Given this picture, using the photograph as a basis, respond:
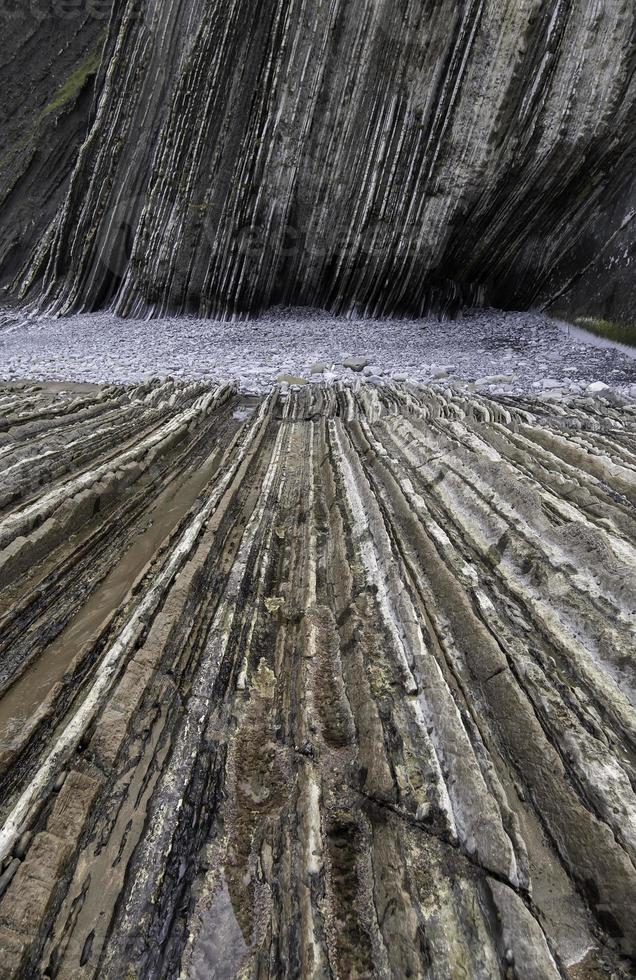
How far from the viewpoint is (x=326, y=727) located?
187cm

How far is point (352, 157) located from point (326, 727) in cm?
1246

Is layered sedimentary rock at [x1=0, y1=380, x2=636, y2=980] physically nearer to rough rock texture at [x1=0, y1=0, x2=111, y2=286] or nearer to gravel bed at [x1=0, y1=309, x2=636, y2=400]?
gravel bed at [x1=0, y1=309, x2=636, y2=400]

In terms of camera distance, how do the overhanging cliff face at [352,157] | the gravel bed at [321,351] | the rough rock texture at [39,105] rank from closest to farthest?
the gravel bed at [321,351]
the overhanging cliff face at [352,157]
the rough rock texture at [39,105]

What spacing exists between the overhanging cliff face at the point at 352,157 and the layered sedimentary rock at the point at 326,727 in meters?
9.78

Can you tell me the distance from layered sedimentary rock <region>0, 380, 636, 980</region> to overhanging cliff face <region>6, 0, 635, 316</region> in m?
9.78

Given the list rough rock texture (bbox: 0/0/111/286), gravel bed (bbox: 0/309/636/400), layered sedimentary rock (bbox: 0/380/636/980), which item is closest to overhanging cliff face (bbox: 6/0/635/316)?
gravel bed (bbox: 0/309/636/400)

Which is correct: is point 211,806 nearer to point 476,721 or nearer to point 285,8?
point 476,721

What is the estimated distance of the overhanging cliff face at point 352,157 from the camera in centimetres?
959

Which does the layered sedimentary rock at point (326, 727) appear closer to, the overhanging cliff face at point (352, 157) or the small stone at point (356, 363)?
the small stone at point (356, 363)

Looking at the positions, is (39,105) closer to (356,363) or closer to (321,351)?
(321,351)

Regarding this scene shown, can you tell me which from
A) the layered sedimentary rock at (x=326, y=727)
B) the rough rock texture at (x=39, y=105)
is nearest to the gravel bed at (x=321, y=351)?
the rough rock texture at (x=39, y=105)

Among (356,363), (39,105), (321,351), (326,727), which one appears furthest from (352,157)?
(39,105)

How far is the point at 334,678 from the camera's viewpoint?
81.7 inches

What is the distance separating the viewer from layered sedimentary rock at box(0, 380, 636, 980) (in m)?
1.32
